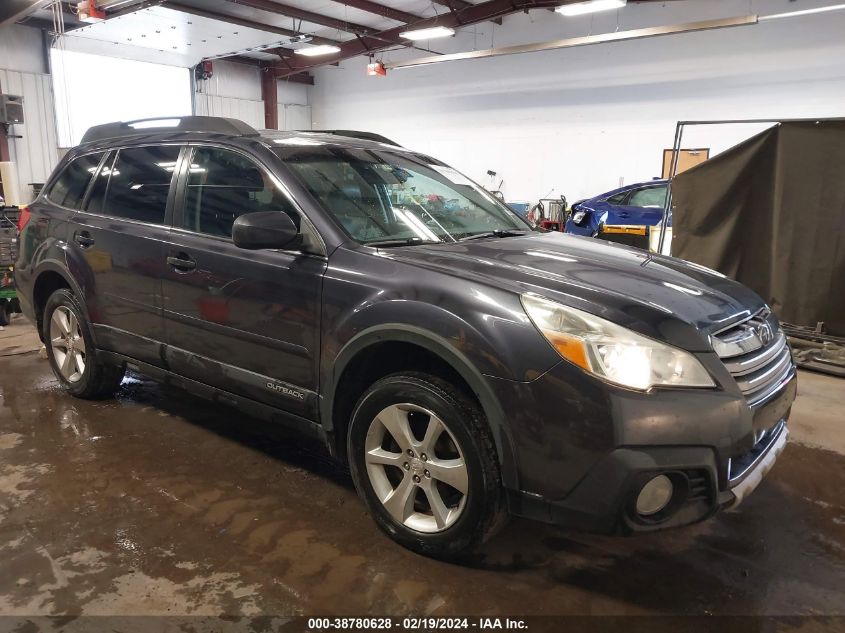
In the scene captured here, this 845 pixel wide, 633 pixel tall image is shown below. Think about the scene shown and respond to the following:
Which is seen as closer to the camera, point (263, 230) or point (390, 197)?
point (263, 230)

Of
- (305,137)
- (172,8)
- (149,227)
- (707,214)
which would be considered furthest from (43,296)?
(172,8)

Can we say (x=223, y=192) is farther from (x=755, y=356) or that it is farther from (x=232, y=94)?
(x=232, y=94)

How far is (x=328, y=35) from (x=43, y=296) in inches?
521

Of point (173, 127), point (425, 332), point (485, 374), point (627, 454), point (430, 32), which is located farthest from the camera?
point (430, 32)

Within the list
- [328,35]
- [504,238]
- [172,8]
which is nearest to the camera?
[504,238]

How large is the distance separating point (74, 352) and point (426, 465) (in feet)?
9.07

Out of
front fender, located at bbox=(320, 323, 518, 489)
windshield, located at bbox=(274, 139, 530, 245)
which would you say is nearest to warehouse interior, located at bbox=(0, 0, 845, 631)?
windshield, located at bbox=(274, 139, 530, 245)

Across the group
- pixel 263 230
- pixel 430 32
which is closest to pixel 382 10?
pixel 430 32

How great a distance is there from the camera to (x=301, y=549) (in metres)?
2.33

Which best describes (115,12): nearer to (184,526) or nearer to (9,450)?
(9,450)

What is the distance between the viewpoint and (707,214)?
5566 mm

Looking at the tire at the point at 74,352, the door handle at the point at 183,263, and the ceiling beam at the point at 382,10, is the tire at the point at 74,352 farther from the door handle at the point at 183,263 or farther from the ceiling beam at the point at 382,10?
the ceiling beam at the point at 382,10

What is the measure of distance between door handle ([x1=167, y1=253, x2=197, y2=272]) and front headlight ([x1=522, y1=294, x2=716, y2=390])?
1.73m

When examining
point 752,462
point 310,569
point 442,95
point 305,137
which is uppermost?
point 442,95
